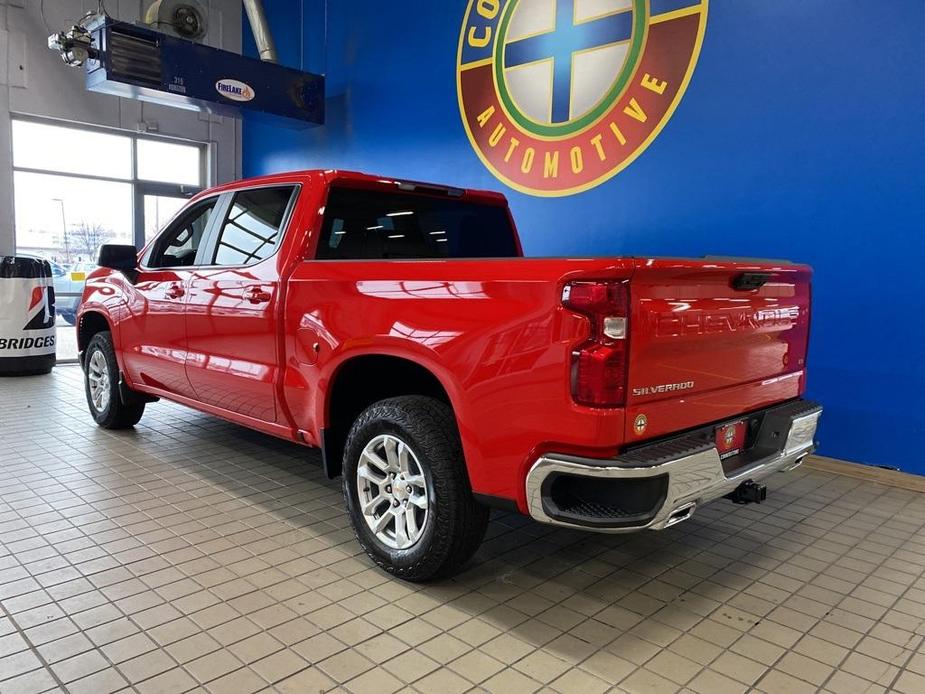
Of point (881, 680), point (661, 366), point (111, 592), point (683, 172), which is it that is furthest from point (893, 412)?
point (111, 592)

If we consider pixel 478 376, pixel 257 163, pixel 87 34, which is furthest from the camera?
pixel 257 163

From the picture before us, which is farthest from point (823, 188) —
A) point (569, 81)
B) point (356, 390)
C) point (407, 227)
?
point (356, 390)

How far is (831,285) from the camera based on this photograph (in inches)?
185

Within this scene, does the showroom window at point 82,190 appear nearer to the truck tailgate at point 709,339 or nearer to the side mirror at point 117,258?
the side mirror at point 117,258

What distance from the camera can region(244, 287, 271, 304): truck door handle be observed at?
3387 millimetres

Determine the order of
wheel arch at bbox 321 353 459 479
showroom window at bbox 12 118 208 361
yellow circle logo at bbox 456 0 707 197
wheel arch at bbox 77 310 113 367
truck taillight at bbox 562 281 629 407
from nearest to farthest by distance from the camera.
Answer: truck taillight at bbox 562 281 629 407 → wheel arch at bbox 321 353 459 479 → wheel arch at bbox 77 310 113 367 → yellow circle logo at bbox 456 0 707 197 → showroom window at bbox 12 118 208 361

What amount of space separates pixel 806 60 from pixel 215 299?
4242mm

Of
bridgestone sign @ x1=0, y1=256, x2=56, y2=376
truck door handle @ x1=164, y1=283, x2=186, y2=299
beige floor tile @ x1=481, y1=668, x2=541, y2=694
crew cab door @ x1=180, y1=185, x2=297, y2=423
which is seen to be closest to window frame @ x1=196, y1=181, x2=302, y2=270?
crew cab door @ x1=180, y1=185, x2=297, y2=423

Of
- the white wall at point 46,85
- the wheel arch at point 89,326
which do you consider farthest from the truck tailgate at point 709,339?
the white wall at point 46,85

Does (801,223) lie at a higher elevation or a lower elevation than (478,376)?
higher

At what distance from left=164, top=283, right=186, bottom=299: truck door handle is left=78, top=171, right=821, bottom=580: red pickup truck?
3 centimetres

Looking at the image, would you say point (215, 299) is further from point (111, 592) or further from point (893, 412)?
point (893, 412)

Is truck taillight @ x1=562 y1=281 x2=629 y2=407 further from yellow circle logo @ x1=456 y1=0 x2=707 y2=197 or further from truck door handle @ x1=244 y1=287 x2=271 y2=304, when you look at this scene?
yellow circle logo @ x1=456 y1=0 x2=707 y2=197

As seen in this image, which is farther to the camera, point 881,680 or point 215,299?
point 215,299
